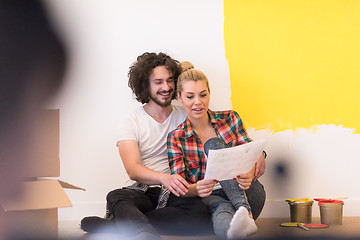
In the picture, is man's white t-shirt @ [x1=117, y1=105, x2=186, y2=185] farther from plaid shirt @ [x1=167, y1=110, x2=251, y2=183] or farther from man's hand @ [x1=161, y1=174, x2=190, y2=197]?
man's hand @ [x1=161, y1=174, x2=190, y2=197]

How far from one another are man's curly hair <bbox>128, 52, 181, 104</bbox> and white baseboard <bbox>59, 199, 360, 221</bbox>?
524mm

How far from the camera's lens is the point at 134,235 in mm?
1157

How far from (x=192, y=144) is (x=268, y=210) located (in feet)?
1.76

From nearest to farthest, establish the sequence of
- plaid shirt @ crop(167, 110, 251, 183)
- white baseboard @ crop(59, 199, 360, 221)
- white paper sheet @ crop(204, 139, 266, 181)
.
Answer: white paper sheet @ crop(204, 139, 266, 181), plaid shirt @ crop(167, 110, 251, 183), white baseboard @ crop(59, 199, 360, 221)

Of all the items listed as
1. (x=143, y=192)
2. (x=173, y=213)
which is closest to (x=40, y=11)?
(x=173, y=213)

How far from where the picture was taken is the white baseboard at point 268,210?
1.79 metres

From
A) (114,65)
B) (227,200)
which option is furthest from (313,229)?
(114,65)

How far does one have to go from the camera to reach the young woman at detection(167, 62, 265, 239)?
1.34 m

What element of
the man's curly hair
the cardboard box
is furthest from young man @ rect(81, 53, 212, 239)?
the cardboard box

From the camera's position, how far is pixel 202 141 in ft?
4.98

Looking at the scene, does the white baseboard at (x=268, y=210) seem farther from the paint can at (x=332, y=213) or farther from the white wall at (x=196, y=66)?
the paint can at (x=332, y=213)

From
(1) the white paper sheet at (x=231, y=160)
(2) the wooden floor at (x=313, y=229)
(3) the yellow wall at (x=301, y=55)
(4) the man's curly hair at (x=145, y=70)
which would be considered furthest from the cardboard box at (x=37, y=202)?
(3) the yellow wall at (x=301, y=55)

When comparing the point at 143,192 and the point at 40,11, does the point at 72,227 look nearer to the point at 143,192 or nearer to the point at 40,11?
the point at 143,192

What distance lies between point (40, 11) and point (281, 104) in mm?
1609
